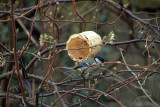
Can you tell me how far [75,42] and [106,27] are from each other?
0.99 m

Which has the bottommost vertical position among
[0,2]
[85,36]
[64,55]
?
[64,55]

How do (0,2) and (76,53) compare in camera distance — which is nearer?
(76,53)

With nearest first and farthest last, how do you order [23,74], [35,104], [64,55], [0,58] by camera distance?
[35,104] < [0,58] < [23,74] < [64,55]

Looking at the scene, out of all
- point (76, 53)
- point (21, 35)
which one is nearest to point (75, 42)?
point (76, 53)

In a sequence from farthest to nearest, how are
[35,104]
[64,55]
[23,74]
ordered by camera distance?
[64,55] < [23,74] < [35,104]

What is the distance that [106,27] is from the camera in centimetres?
340

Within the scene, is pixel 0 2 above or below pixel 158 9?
above

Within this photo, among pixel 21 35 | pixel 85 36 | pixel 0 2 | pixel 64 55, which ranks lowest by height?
pixel 64 55

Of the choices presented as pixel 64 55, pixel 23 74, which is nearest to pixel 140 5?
pixel 64 55

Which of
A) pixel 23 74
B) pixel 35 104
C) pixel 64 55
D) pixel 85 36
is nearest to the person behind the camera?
pixel 35 104

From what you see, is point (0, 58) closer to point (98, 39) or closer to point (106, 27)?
point (98, 39)

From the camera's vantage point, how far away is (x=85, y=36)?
226cm

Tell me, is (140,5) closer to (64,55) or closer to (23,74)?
(64,55)

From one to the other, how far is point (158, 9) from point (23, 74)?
11.5 feet
